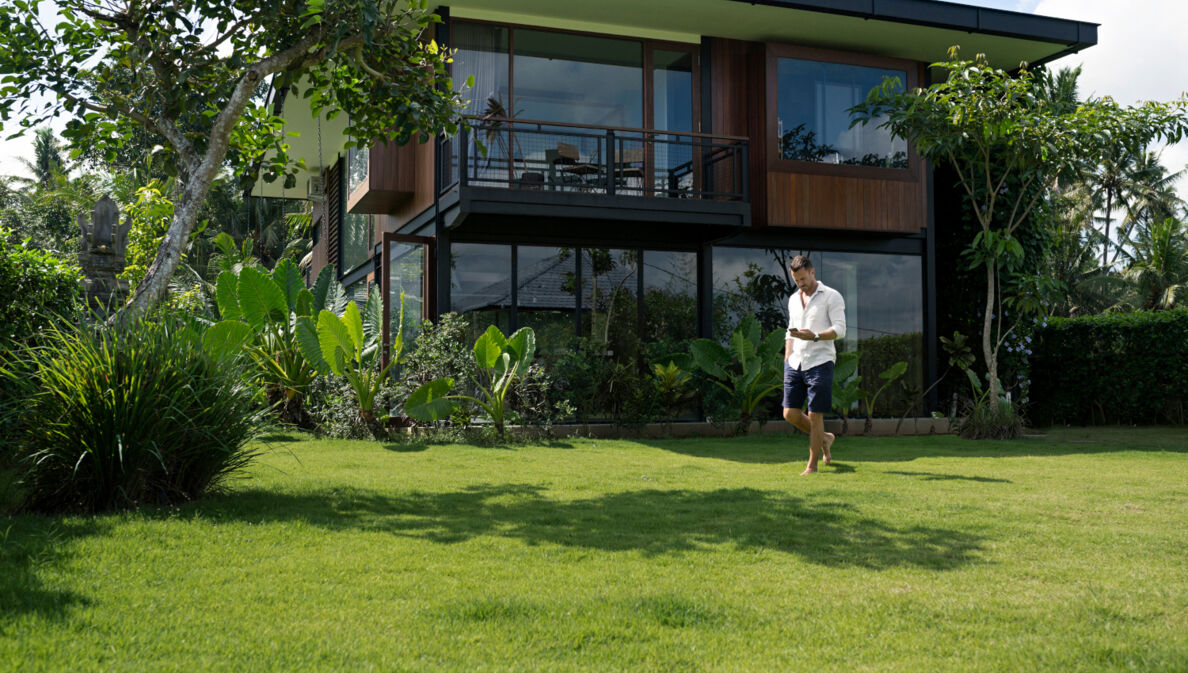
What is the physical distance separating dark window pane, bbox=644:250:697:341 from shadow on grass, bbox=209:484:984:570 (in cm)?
686

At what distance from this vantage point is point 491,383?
1112 centimetres

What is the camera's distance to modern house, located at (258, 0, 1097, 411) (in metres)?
12.4

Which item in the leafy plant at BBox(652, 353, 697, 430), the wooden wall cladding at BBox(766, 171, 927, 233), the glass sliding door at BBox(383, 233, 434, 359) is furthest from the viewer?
the wooden wall cladding at BBox(766, 171, 927, 233)

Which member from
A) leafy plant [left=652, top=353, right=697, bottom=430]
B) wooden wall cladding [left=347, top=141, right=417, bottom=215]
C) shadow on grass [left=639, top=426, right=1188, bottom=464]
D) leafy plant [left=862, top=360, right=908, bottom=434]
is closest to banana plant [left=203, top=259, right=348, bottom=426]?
wooden wall cladding [left=347, top=141, right=417, bottom=215]

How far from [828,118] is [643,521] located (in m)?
9.91

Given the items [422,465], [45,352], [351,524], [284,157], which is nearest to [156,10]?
[284,157]

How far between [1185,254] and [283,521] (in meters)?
36.2

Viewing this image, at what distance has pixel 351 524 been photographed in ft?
16.5

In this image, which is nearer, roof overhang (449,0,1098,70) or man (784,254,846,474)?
man (784,254,846,474)

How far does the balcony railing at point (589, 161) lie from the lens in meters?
12.2

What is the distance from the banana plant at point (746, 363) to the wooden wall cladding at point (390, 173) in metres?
5.37

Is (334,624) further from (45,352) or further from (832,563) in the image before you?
(45,352)

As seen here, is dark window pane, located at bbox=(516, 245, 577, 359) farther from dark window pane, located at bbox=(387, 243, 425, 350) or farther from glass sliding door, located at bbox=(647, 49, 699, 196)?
glass sliding door, located at bbox=(647, 49, 699, 196)

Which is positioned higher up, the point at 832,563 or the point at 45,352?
the point at 45,352
